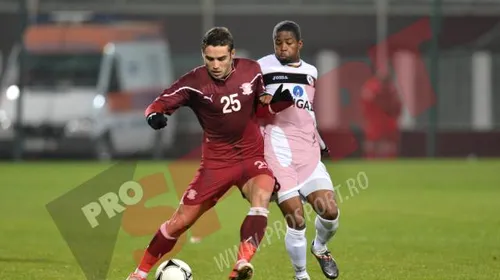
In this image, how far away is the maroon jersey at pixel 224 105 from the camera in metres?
8.94

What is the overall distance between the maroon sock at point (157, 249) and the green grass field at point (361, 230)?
1257 mm

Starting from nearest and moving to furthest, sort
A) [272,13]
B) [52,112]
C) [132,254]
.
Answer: [132,254] < [52,112] < [272,13]

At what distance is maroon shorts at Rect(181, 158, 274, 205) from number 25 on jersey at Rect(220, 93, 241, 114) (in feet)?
1.25

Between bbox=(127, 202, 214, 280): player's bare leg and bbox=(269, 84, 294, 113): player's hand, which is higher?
bbox=(269, 84, 294, 113): player's hand

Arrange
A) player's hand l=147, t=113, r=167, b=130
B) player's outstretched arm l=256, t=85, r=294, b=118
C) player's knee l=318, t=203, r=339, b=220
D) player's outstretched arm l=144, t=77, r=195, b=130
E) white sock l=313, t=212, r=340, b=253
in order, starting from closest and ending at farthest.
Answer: player's hand l=147, t=113, r=167, b=130, player's outstretched arm l=144, t=77, r=195, b=130, player's outstretched arm l=256, t=85, r=294, b=118, player's knee l=318, t=203, r=339, b=220, white sock l=313, t=212, r=340, b=253

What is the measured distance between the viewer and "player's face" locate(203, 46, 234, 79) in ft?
28.8

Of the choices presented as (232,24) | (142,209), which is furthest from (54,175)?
(232,24)

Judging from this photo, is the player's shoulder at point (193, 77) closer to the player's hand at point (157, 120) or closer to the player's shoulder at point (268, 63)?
the player's hand at point (157, 120)

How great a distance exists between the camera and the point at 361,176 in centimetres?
2198

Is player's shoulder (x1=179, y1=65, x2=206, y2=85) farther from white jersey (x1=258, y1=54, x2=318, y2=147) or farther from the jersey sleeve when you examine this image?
white jersey (x1=258, y1=54, x2=318, y2=147)

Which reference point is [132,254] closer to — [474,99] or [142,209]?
[142,209]

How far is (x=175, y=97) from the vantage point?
888cm

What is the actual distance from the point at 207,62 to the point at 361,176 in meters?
13.4

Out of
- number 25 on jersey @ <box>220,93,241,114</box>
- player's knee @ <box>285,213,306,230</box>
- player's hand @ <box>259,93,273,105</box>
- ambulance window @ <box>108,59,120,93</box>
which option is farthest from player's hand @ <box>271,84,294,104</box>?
ambulance window @ <box>108,59,120,93</box>
